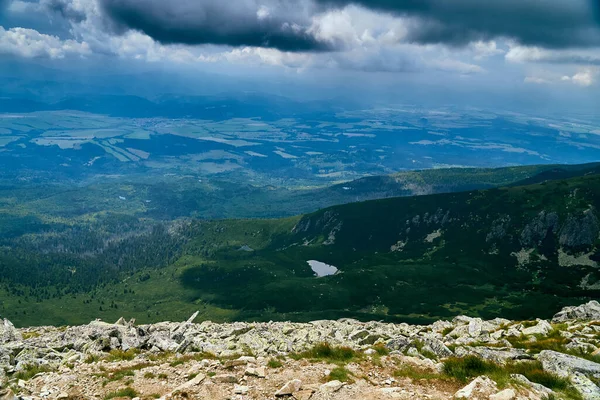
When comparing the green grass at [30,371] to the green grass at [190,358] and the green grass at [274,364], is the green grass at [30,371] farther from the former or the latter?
the green grass at [274,364]

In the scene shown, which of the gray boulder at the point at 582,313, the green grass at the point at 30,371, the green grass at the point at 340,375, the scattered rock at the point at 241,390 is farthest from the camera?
the gray boulder at the point at 582,313

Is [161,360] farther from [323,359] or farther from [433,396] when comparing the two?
[433,396]

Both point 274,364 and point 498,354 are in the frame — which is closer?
→ point 274,364

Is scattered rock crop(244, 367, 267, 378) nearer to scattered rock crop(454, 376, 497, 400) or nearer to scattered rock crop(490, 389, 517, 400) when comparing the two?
scattered rock crop(454, 376, 497, 400)

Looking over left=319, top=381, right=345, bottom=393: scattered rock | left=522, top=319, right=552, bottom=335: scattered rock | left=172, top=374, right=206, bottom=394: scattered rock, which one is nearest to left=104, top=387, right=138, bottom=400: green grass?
left=172, top=374, right=206, bottom=394: scattered rock

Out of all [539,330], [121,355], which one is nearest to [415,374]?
[539,330]

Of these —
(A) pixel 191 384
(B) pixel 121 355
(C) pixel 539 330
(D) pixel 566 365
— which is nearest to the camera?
(A) pixel 191 384

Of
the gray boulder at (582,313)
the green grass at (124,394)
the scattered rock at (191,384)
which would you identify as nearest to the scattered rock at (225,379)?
the scattered rock at (191,384)

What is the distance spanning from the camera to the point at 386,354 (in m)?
30.3

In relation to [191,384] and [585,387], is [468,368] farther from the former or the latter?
[191,384]

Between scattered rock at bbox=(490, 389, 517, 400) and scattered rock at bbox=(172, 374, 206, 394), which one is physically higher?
scattered rock at bbox=(490, 389, 517, 400)

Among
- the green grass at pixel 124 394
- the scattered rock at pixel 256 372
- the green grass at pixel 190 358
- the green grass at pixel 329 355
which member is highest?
the scattered rock at pixel 256 372

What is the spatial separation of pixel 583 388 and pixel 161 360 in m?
30.6

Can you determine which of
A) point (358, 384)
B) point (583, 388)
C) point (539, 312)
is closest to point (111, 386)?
point (358, 384)
